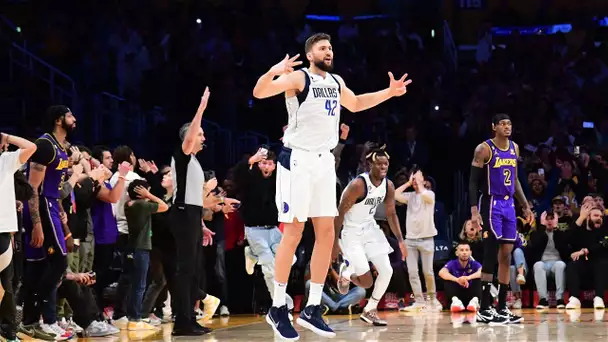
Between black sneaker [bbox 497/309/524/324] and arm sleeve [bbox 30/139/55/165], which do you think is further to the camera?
black sneaker [bbox 497/309/524/324]

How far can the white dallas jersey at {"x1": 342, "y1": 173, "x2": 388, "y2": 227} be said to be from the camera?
32.4 ft

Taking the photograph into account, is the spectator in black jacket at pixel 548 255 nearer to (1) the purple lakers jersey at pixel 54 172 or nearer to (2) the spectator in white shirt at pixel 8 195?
(1) the purple lakers jersey at pixel 54 172

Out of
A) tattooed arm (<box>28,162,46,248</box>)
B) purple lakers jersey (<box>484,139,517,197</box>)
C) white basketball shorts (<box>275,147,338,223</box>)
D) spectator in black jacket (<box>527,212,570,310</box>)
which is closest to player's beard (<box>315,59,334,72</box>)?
white basketball shorts (<box>275,147,338,223</box>)

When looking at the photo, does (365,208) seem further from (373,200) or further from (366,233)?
(366,233)

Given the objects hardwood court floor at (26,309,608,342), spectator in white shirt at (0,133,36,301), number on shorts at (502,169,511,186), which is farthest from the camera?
number on shorts at (502,169,511,186)

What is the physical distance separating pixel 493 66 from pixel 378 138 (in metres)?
3.10

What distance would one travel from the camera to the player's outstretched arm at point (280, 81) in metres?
6.61

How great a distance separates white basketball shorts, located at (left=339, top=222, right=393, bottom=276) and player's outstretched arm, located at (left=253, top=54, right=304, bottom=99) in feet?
11.4

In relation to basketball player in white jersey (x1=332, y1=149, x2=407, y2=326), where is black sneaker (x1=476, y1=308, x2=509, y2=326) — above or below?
below

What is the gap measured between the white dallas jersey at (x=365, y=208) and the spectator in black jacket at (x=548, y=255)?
3.99m

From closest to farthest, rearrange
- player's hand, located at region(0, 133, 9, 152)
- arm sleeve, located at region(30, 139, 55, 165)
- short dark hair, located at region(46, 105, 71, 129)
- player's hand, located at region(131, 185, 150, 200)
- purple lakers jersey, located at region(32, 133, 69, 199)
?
player's hand, located at region(0, 133, 9, 152) < arm sleeve, located at region(30, 139, 55, 165) < purple lakers jersey, located at region(32, 133, 69, 199) < short dark hair, located at region(46, 105, 71, 129) < player's hand, located at region(131, 185, 150, 200)

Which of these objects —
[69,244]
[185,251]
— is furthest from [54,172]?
[185,251]

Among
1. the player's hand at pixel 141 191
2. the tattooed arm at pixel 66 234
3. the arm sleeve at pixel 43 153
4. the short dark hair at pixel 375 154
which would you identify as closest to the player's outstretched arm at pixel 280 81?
the arm sleeve at pixel 43 153

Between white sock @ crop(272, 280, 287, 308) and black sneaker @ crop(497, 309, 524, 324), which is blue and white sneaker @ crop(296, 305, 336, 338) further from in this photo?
black sneaker @ crop(497, 309, 524, 324)
